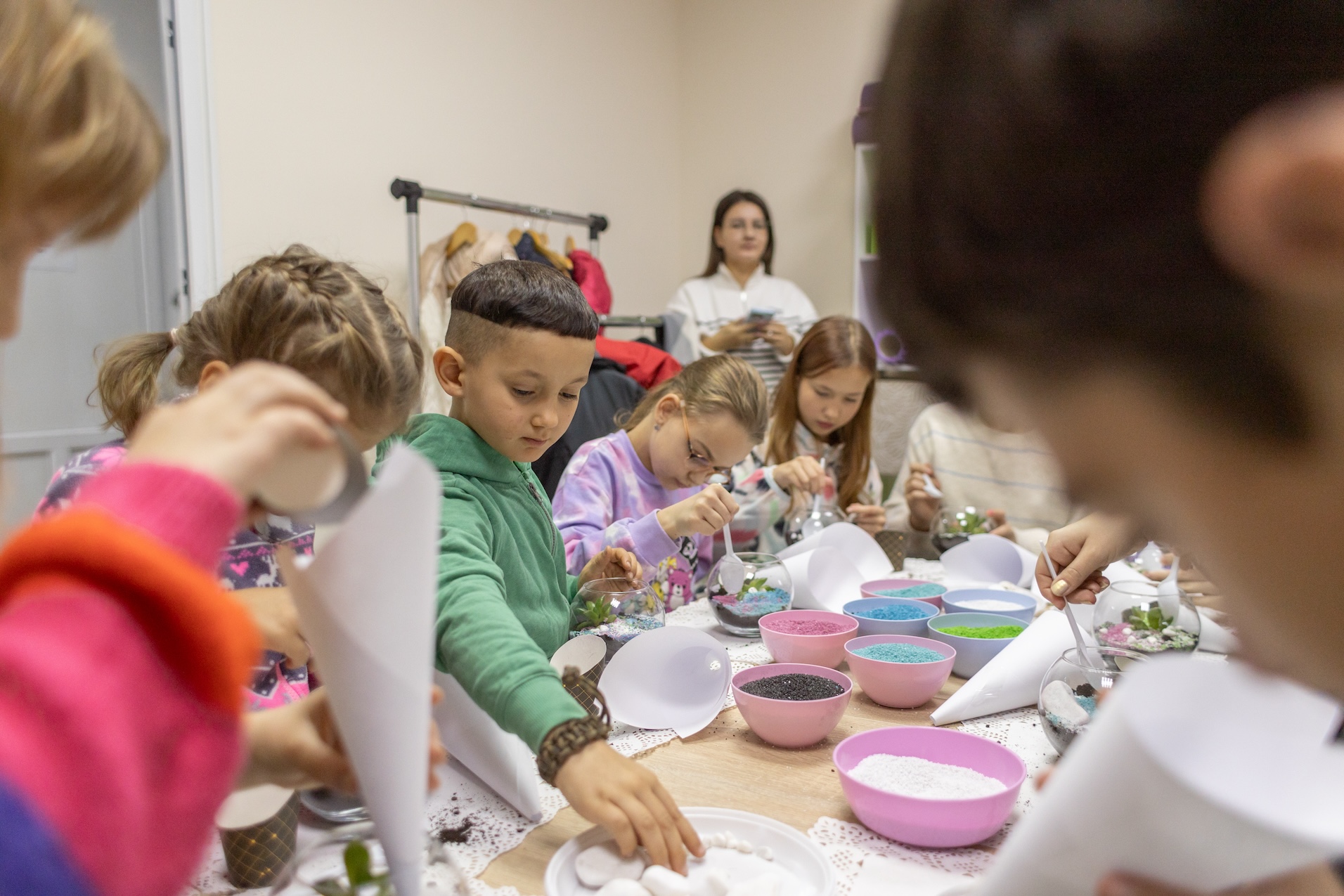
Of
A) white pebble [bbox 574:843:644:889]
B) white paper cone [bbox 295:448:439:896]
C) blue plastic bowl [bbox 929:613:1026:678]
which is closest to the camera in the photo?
white paper cone [bbox 295:448:439:896]

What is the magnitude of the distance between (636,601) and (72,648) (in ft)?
2.72

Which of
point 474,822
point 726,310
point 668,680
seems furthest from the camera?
point 726,310

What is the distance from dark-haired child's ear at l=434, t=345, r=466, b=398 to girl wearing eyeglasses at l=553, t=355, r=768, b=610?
523 millimetres

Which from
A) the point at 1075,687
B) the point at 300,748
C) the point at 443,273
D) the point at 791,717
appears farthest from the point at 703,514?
the point at 443,273

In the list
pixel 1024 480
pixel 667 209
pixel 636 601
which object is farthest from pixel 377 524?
pixel 667 209

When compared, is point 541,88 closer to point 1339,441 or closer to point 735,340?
point 735,340

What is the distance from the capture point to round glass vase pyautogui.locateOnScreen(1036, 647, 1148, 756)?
88cm

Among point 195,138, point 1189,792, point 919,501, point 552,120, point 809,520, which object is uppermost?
point 552,120

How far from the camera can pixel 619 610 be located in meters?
1.13

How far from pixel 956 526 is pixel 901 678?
99 centimetres

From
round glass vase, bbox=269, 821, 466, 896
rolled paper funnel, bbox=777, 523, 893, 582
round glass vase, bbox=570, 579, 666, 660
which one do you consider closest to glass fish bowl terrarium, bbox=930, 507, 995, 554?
rolled paper funnel, bbox=777, 523, 893, 582

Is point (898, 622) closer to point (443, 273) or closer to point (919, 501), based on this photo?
point (919, 501)

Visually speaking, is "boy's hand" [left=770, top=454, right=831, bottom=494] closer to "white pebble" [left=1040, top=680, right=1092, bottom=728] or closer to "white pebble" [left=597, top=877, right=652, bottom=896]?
"white pebble" [left=1040, top=680, right=1092, bottom=728]

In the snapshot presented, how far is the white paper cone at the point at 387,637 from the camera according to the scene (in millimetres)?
448
